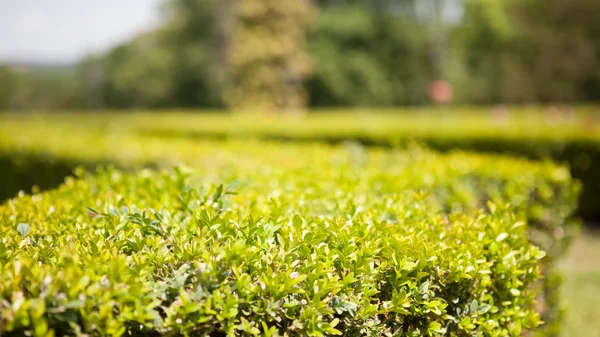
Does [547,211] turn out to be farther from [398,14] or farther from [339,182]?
[398,14]

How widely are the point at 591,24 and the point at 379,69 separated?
11.0 meters

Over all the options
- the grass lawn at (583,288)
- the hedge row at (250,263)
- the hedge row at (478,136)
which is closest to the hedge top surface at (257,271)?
the hedge row at (250,263)

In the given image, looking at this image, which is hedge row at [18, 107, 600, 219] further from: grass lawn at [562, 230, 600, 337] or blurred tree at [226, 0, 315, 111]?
blurred tree at [226, 0, 315, 111]

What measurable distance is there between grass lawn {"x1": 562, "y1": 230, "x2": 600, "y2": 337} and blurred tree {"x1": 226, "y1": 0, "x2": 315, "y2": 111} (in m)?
13.6

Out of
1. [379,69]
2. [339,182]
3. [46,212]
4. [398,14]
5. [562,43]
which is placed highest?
[562,43]

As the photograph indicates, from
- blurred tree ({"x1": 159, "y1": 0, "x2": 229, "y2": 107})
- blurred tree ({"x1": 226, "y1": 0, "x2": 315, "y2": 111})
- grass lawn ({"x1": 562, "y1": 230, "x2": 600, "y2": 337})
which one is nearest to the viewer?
grass lawn ({"x1": 562, "y1": 230, "x2": 600, "y2": 337})

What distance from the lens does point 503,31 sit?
2895 cm

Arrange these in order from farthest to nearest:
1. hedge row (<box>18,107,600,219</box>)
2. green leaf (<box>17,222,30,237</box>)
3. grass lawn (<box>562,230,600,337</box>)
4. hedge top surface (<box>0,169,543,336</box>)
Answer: hedge row (<box>18,107,600,219</box>)
grass lawn (<box>562,230,600,337</box>)
green leaf (<box>17,222,30,237</box>)
hedge top surface (<box>0,169,543,336</box>)

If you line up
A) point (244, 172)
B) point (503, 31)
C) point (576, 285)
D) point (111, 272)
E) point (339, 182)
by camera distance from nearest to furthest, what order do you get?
1. point (111, 272)
2. point (339, 182)
3. point (244, 172)
4. point (576, 285)
5. point (503, 31)

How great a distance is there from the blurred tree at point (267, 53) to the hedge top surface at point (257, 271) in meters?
16.8

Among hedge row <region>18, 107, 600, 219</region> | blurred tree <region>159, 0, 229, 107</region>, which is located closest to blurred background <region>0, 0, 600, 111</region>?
blurred tree <region>159, 0, 229, 107</region>

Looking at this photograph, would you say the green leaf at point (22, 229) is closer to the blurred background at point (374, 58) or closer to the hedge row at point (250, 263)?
the hedge row at point (250, 263)

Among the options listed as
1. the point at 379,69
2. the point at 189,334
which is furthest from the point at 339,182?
the point at 379,69

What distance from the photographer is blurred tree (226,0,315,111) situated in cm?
1877
